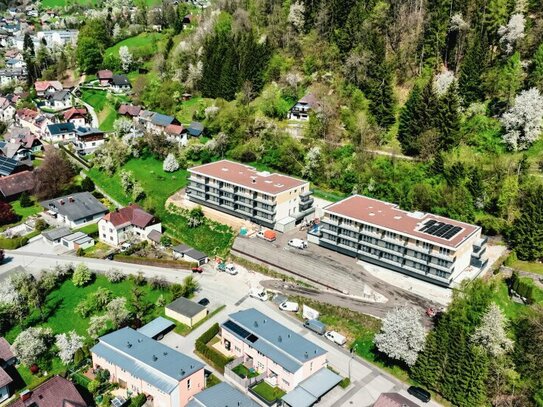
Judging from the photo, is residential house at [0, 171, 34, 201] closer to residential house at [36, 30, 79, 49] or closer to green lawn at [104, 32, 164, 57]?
green lawn at [104, 32, 164, 57]

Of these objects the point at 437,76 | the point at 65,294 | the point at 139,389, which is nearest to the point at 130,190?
the point at 65,294

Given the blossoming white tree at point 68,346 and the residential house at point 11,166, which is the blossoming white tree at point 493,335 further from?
the residential house at point 11,166

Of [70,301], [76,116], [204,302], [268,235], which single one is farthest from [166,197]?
[76,116]

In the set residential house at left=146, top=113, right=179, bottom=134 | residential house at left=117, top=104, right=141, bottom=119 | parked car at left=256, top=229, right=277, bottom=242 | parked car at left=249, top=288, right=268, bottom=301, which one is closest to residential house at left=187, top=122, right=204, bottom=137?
residential house at left=146, top=113, right=179, bottom=134

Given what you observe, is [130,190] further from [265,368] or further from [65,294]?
[265,368]

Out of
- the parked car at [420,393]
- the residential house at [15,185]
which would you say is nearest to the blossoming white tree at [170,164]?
the residential house at [15,185]

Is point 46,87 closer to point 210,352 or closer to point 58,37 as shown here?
point 58,37
